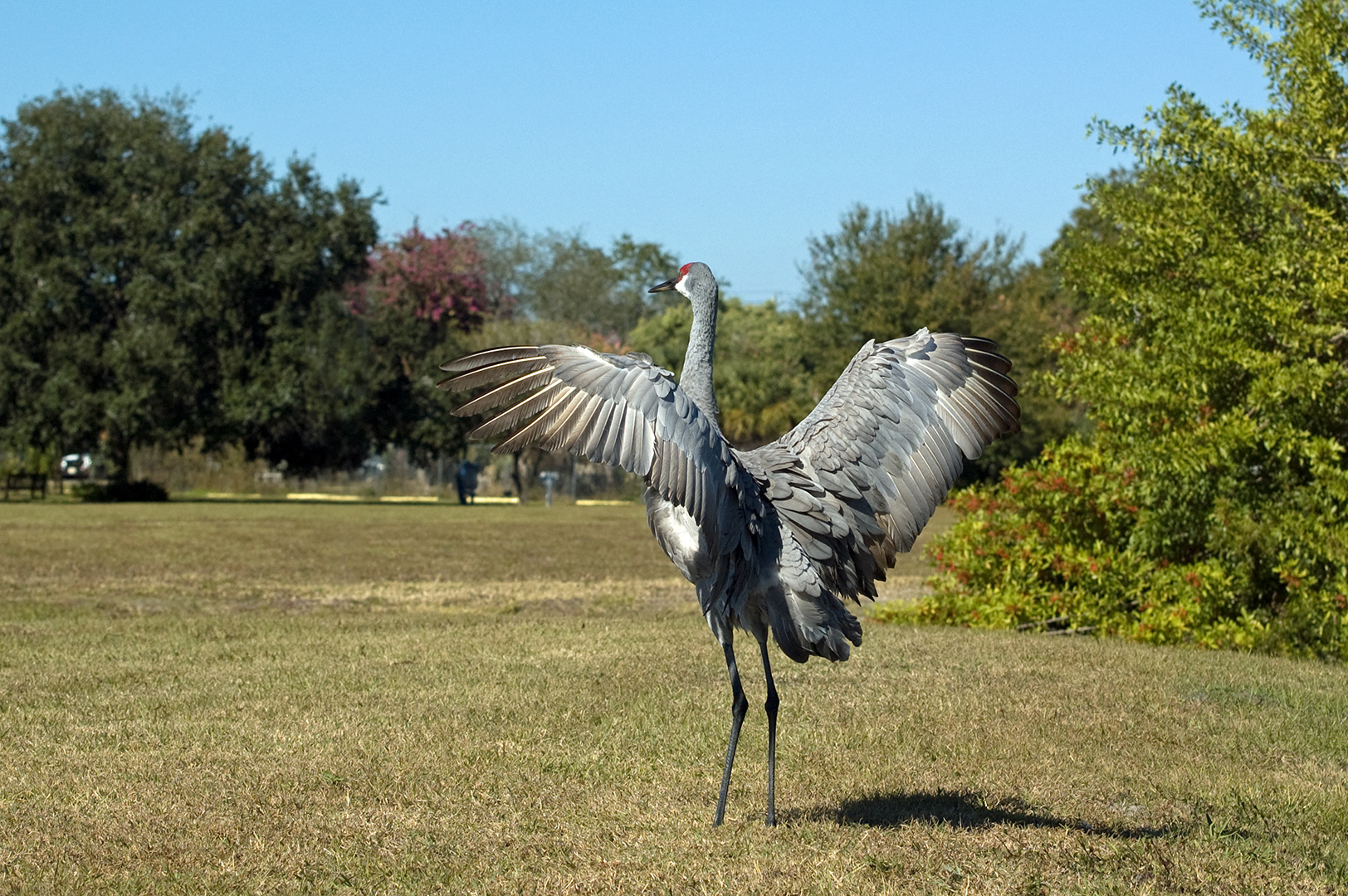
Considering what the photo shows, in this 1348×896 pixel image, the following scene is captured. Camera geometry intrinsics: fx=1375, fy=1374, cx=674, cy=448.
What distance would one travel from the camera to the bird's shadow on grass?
18.1 ft

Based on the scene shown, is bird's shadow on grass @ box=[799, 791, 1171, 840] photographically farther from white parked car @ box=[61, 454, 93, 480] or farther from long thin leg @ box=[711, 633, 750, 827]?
white parked car @ box=[61, 454, 93, 480]

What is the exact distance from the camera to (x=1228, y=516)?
34.7ft

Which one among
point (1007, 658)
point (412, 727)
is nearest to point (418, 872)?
point (412, 727)

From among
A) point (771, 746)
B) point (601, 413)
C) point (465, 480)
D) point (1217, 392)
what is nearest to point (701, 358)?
point (601, 413)

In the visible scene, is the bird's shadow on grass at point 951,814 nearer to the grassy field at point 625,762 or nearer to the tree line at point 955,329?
the grassy field at point 625,762

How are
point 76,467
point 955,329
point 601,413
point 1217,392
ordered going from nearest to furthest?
point 601,413
point 1217,392
point 955,329
point 76,467

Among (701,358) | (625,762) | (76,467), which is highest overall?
(701,358)

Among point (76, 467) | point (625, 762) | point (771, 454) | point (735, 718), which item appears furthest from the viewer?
point (76, 467)

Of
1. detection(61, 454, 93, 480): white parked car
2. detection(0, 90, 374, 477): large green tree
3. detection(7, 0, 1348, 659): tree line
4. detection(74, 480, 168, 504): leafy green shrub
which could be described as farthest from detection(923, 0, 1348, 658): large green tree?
detection(61, 454, 93, 480): white parked car

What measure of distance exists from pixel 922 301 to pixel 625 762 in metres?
34.8

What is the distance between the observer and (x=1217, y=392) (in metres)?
10.8

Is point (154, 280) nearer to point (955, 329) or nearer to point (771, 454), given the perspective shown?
point (955, 329)

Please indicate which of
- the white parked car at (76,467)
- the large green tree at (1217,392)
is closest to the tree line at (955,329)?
the large green tree at (1217,392)

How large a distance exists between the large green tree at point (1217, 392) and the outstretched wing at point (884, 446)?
15.7ft
